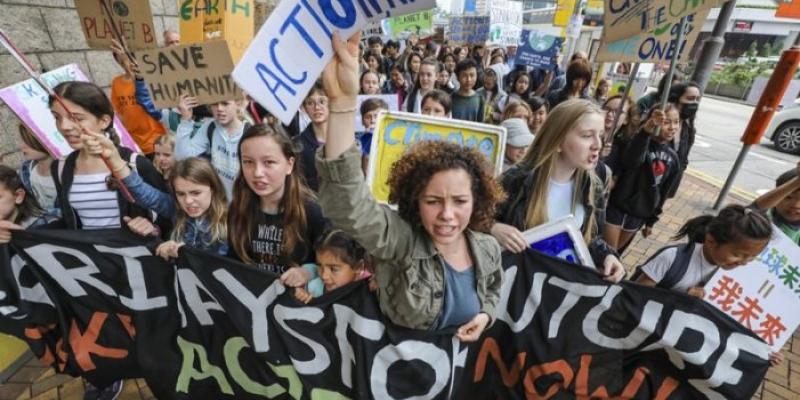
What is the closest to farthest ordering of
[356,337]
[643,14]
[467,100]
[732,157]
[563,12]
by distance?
1. [356,337]
2. [643,14]
3. [467,100]
4. [732,157]
5. [563,12]

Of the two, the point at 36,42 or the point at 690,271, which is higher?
the point at 36,42

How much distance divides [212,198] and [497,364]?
1.83 meters

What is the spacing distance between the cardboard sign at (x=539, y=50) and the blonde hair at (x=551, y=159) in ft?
18.8

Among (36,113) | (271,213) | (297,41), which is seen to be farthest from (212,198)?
(36,113)

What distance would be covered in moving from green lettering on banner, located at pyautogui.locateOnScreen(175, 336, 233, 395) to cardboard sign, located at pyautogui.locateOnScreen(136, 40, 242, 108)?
1447mm

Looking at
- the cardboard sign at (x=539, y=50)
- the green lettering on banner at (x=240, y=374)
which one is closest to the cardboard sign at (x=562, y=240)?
the green lettering on banner at (x=240, y=374)

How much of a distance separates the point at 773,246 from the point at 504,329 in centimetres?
153

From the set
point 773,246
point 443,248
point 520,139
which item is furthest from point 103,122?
point 773,246

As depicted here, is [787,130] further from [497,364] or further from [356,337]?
[356,337]

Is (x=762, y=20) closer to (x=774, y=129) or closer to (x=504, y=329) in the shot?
(x=774, y=129)

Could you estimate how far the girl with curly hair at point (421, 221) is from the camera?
1.22m

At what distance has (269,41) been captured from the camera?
1.33 metres

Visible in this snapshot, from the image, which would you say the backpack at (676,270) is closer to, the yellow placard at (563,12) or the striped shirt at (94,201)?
the striped shirt at (94,201)

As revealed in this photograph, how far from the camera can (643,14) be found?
2777 millimetres
